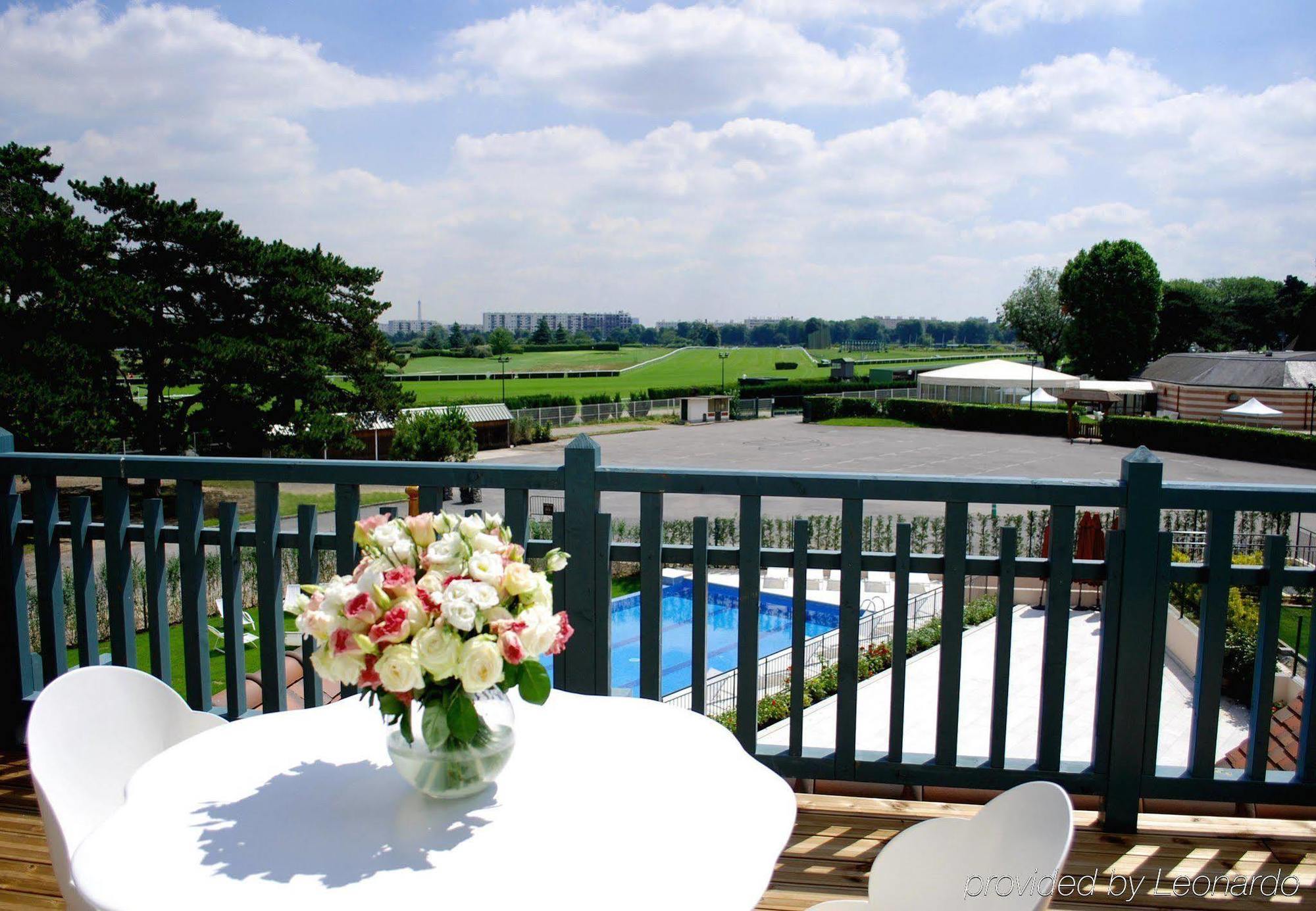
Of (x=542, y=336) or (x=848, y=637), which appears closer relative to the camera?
(x=848, y=637)

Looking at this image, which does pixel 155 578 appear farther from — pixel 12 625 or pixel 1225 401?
pixel 1225 401

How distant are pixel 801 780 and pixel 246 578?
15425mm

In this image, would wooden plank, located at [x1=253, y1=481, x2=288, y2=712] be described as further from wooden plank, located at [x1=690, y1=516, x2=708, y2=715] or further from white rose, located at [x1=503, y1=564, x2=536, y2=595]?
white rose, located at [x1=503, y1=564, x2=536, y2=595]

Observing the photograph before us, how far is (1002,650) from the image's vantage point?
2.35 metres

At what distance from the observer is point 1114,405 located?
43625mm

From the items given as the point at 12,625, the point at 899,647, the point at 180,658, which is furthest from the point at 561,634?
the point at 180,658

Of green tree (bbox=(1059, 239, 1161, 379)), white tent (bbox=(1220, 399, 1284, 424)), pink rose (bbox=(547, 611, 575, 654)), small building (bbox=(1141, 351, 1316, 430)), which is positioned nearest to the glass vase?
pink rose (bbox=(547, 611, 575, 654))

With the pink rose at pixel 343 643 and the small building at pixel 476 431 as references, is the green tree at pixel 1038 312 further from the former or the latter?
the pink rose at pixel 343 643

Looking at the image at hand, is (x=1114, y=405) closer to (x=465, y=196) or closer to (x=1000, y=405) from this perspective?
(x=1000, y=405)

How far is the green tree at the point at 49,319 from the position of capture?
2441 cm

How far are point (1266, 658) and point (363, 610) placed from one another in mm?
2156

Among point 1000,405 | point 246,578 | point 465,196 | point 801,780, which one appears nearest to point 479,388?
point 465,196

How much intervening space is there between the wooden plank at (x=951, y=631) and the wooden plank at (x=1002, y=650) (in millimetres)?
89

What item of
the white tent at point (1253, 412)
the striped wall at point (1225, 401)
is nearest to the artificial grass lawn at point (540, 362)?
the striped wall at point (1225, 401)
